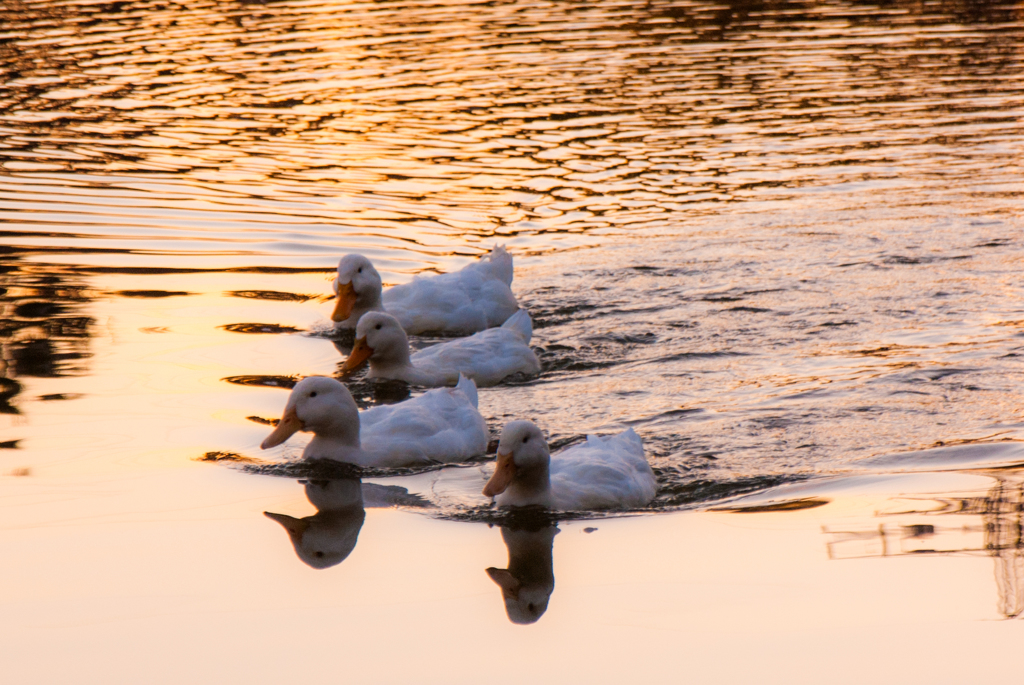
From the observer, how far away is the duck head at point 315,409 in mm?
8180

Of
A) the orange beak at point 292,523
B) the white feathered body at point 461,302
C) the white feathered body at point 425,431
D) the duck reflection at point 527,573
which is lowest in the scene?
the duck reflection at point 527,573

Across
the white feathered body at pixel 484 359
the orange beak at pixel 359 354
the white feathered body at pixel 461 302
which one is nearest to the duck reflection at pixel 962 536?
the white feathered body at pixel 484 359

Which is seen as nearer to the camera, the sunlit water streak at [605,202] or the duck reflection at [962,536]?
the duck reflection at [962,536]

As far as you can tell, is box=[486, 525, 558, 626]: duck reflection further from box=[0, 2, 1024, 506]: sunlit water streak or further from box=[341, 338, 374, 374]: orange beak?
box=[341, 338, 374, 374]: orange beak

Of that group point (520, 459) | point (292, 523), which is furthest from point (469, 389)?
point (292, 523)

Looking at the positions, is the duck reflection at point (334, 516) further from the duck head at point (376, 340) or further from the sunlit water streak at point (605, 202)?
the duck head at point (376, 340)

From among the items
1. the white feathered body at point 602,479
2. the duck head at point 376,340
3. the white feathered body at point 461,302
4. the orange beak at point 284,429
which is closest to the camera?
the white feathered body at point 602,479

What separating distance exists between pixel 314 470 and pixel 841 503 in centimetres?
332

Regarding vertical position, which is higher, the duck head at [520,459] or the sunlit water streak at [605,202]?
the sunlit water streak at [605,202]

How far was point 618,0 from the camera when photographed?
93.5 feet

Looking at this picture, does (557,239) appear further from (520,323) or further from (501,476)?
(501,476)

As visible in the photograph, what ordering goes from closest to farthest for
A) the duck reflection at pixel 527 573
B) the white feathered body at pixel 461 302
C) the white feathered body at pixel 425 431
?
the duck reflection at pixel 527 573, the white feathered body at pixel 425 431, the white feathered body at pixel 461 302

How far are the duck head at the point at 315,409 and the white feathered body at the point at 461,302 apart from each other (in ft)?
10.4

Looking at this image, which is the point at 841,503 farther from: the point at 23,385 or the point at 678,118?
the point at 678,118
